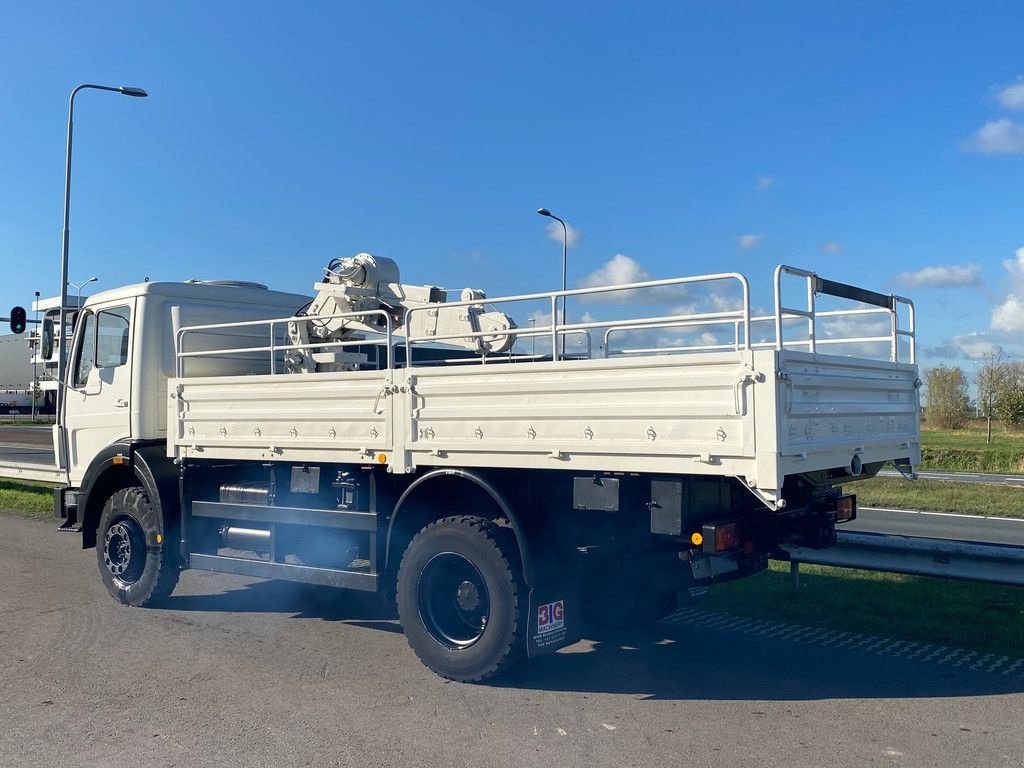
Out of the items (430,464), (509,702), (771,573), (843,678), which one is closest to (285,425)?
(430,464)

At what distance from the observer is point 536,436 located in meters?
5.64

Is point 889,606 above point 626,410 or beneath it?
beneath

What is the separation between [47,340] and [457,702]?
598 cm

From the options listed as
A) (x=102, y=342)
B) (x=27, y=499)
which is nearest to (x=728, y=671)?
(x=102, y=342)

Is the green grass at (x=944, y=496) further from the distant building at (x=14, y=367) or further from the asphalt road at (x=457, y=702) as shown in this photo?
the distant building at (x=14, y=367)

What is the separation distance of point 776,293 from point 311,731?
350 cm

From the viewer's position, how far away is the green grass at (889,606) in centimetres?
680

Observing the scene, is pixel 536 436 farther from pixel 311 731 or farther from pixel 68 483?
pixel 68 483

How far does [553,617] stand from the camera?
5.71 meters

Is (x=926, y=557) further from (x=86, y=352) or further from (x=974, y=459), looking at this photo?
(x=974, y=459)

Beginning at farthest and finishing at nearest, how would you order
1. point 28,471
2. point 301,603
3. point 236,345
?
point 28,471, point 236,345, point 301,603

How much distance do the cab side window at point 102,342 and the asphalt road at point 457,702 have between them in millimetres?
2404

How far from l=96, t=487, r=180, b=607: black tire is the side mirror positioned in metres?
1.71

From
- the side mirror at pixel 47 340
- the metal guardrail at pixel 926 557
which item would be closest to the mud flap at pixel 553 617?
the metal guardrail at pixel 926 557
